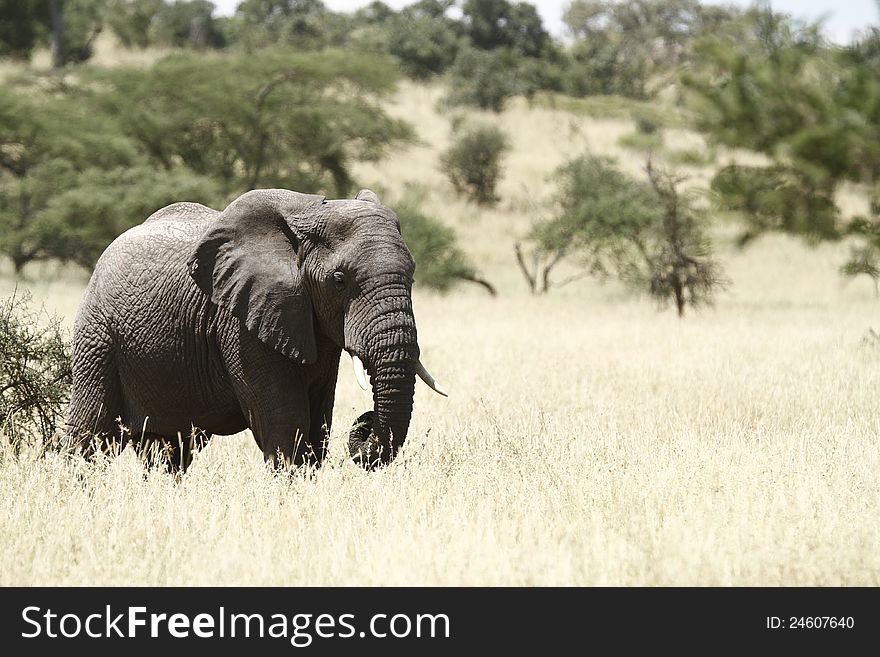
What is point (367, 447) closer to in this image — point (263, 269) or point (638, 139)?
point (263, 269)

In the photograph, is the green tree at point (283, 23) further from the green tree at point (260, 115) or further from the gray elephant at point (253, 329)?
the gray elephant at point (253, 329)

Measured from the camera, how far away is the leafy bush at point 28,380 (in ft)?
25.5

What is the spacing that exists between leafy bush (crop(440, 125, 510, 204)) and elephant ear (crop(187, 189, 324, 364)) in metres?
31.0

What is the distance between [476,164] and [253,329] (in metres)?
31.7

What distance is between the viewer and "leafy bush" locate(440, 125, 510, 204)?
3700 centimetres

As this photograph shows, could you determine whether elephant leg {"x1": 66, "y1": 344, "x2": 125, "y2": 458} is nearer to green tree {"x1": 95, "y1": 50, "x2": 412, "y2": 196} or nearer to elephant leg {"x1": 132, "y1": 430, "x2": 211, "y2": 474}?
elephant leg {"x1": 132, "y1": 430, "x2": 211, "y2": 474}

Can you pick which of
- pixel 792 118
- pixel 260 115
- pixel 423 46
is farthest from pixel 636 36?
pixel 792 118

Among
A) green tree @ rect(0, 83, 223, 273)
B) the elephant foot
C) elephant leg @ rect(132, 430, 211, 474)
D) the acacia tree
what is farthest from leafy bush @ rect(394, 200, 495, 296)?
the elephant foot

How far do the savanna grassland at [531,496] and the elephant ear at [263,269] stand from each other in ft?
2.41

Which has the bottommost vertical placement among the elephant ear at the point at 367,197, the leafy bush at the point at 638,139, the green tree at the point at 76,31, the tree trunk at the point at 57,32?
the elephant ear at the point at 367,197

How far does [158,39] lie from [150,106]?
30.5 meters

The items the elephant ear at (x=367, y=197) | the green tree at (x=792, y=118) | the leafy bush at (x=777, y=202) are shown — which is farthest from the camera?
the leafy bush at (x=777, y=202)

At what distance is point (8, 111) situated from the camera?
1001 inches

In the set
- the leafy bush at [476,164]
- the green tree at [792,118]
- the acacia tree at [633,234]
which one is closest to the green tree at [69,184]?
the acacia tree at [633,234]
